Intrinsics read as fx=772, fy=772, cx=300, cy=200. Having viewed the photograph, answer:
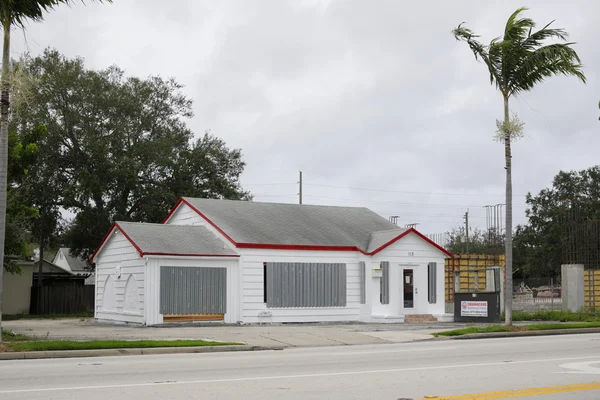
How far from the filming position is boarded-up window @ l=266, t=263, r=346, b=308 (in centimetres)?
3077

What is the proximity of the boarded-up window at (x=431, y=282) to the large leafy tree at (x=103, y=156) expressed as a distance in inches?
663

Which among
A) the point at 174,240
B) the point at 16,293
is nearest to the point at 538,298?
the point at 174,240

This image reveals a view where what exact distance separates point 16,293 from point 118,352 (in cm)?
2762

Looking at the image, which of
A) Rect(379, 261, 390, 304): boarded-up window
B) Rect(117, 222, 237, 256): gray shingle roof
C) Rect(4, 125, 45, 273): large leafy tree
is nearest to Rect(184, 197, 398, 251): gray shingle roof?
Rect(117, 222, 237, 256): gray shingle roof

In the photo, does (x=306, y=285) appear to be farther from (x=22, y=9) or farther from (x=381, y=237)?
(x=22, y=9)

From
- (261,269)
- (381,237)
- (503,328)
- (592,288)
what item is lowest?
(503,328)

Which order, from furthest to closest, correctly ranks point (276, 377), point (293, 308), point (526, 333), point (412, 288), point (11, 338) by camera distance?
point (412, 288) < point (293, 308) < point (526, 333) < point (11, 338) < point (276, 377)

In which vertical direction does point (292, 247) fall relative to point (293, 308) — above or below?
above

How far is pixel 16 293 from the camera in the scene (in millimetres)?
43250

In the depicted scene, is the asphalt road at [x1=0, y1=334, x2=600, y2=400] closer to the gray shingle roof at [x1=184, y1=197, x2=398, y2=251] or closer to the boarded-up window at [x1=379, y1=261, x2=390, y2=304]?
the gray shingle roof at [x1=184, y1=197, x2=398, y2=251]

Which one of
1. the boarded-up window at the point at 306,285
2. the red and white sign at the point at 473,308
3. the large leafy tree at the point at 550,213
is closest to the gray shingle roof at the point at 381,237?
the boarded-up window at the point at 306,285

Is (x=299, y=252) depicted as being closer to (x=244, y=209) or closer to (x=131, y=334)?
(x=244, y=209)

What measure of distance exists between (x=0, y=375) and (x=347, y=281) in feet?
67.8

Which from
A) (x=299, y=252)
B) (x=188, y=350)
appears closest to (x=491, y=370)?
(x=188, y=350)
